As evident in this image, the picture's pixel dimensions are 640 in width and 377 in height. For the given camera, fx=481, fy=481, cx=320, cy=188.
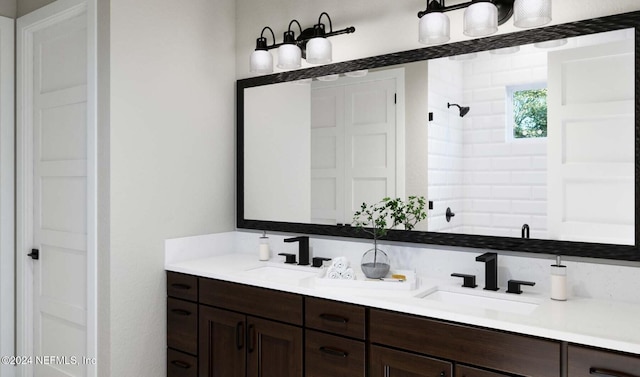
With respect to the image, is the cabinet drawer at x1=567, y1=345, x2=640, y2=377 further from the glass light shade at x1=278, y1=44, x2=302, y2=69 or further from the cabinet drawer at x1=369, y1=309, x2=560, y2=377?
the glass light shade at x1=278, y1=44, x2=302, y2=69

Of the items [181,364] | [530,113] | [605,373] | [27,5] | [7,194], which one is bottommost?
[181,364]

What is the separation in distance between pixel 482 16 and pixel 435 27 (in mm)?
194

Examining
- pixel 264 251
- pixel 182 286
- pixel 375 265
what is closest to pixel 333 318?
pixel 375 265

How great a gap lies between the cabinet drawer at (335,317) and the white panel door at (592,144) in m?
0.86

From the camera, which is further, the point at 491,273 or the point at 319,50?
the point at 319,50

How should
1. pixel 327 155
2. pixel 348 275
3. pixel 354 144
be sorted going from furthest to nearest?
1. pixel 327 155
2. pixel 354 144
3. pixel 348 275

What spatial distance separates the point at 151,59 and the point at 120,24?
0.73ft

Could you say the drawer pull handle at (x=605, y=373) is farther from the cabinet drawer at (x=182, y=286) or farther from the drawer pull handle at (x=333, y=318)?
the cabinet drawer at (x=182, y=286)

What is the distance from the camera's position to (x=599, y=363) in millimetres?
1417

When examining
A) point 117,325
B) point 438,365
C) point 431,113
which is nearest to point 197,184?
point 117,325

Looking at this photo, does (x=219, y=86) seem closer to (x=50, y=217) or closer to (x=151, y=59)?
(x=151, y=59)

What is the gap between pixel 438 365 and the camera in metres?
1.69

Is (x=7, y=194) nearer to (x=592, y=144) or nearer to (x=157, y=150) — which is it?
(x=157, y=150)

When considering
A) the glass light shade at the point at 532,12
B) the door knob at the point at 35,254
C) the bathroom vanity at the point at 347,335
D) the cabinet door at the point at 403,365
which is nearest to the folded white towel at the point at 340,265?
the bathroom vanity at the point at 347,335
